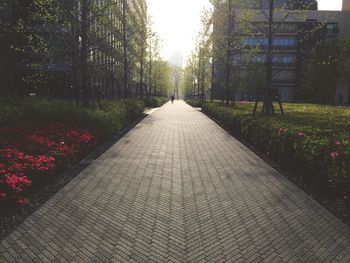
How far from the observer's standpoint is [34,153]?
730cm

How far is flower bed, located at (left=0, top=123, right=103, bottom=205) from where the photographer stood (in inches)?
223

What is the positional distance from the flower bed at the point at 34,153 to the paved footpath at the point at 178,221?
51cm

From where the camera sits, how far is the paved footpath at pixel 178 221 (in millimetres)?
4215

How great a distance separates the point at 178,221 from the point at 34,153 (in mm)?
3726

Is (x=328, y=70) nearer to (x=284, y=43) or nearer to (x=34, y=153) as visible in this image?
(x=284, y=43)

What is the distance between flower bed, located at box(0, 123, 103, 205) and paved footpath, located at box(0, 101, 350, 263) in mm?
510

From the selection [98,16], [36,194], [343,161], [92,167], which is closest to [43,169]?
[36,194]

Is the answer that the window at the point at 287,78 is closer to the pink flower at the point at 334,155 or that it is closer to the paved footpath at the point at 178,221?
the paved footpath at the point at 178,221

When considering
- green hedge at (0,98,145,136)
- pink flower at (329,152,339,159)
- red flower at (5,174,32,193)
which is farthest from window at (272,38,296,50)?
red flower at (5,174,32,193)

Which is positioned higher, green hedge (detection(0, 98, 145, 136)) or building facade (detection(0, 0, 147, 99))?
building facade (detection(0, 0, 147, 99))

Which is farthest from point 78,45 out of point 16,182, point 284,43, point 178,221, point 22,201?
point 284,43

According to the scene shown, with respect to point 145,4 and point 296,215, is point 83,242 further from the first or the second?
point 145,4

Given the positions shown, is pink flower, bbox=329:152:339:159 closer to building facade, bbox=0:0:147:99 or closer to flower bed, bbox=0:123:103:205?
flower bed, bbox=0:123:103:205

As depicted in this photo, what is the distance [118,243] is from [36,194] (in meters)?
2.51
